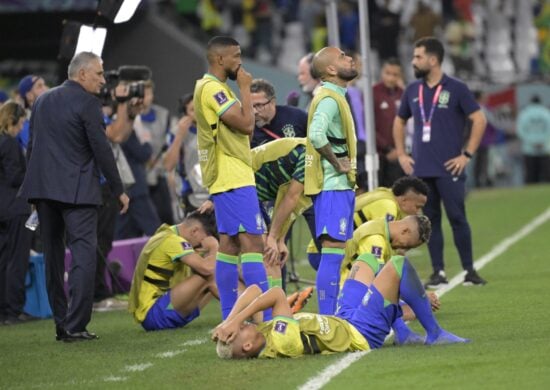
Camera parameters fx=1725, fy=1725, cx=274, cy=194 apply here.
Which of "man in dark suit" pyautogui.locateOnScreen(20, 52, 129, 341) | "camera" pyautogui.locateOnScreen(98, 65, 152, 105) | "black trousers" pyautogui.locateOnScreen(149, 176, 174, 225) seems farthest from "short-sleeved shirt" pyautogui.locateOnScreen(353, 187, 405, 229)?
"black trousers" pyautogui.locateOnScreen(149, 176, 174, 225)

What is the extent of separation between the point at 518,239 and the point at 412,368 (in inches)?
427

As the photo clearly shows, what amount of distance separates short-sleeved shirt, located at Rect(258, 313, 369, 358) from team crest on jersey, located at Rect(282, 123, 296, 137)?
9.10ft

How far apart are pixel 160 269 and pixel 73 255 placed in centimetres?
93

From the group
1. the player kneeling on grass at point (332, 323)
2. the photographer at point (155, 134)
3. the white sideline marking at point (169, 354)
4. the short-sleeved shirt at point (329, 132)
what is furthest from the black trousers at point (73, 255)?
the photographer at point (155, 134)

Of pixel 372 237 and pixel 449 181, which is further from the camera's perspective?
A: pixel 449 181

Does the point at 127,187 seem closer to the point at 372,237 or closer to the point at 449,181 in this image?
the point at 449,181

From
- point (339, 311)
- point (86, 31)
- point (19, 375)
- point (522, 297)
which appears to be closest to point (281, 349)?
point (339, 311)

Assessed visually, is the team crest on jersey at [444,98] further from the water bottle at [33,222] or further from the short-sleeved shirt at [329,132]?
the water bottle at [33,222]

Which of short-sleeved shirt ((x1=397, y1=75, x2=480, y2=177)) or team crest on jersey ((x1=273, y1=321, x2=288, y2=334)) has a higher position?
short-sleeved shirt ((x1=397, y1=75, x2=480, y2=177))

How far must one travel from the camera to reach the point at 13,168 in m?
14.3

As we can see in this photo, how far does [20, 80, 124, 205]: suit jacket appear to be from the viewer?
12180mm

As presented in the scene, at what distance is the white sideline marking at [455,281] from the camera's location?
9594 mm

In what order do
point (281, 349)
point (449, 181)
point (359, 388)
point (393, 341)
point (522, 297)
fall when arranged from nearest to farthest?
point (359, 388) → point (281, 349) → point (393, 341) → point (522, 297) → point (449, 181)

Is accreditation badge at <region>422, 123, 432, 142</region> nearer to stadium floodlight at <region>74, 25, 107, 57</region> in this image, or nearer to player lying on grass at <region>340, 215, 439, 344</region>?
stadium floodlight at <region>74, 25, 107, 57</region>
